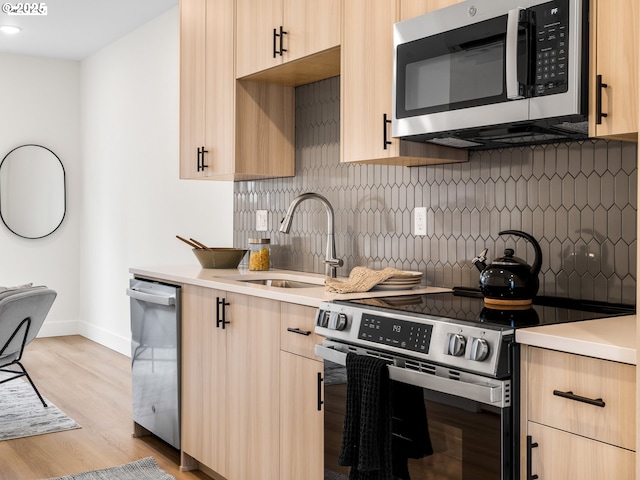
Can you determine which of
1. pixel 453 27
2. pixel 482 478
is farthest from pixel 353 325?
pixel 453 27

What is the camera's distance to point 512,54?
1.96m

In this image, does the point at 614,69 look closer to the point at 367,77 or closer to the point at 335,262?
the point at 367,77

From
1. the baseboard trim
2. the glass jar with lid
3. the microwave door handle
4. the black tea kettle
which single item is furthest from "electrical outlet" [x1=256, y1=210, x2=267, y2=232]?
the baseboard trim

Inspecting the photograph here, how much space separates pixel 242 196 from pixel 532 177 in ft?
7.13

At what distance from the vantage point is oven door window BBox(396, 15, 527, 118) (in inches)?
81.2

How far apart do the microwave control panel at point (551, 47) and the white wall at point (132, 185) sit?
8.96 ft

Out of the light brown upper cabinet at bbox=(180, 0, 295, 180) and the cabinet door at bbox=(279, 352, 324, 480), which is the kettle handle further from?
the light brown upper cabinet at bbox=(180, 0, 295, 180)

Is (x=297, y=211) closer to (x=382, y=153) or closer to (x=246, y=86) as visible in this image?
(x=246, y=86)

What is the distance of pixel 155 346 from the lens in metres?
3.56

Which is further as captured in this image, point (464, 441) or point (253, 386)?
point (253, 386)

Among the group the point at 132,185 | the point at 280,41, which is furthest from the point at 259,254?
the point at 132,185

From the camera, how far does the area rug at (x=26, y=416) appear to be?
12.7ft

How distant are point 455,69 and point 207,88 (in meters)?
1.79

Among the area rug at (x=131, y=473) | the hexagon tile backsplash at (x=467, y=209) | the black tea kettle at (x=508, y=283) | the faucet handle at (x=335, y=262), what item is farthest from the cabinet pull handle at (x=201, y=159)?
the black tea kettle at (x=508, y=283)
